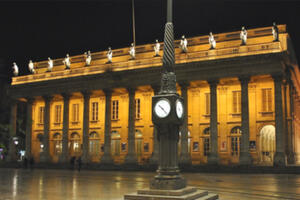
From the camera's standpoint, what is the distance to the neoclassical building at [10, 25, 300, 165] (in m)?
38.9

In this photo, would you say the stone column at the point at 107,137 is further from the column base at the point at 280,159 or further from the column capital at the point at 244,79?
the column base at the point at 280,159

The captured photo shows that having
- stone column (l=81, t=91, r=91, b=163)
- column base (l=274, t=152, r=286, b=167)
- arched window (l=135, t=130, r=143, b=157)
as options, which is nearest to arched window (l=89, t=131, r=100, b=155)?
stone column (l=81, t=91, r=91, b=163)

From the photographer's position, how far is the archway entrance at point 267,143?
41728mm

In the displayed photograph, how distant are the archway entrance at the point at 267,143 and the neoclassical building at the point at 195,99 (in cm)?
10

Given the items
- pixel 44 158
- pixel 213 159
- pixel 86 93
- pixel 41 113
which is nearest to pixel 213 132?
pixel 213 159

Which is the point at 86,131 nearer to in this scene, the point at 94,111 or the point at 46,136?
the point at 94,111

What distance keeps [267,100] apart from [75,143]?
26195 millimetres

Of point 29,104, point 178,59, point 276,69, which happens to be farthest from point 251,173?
point 29,104

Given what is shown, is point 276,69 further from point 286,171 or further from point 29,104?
point 29,104

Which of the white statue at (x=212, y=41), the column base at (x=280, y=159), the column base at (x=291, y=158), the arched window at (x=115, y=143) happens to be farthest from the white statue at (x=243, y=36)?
the arched window at (x=115, y=143)

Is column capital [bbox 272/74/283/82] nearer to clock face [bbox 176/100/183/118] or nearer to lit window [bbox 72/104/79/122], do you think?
clock face [bbox 176/100/183/118]

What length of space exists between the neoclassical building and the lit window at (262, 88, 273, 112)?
102mm

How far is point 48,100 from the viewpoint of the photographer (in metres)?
50.8

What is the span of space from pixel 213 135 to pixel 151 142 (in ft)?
34.8
